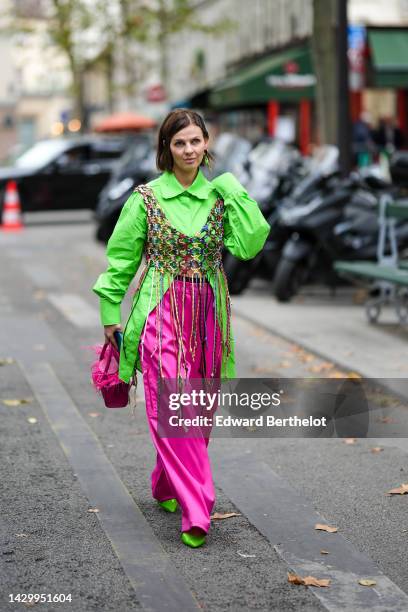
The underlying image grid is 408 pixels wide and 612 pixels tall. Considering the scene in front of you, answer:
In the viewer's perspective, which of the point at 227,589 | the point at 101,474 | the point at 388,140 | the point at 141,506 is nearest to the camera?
the point at 227,589

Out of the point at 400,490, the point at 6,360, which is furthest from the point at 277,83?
A: the point at 400,490

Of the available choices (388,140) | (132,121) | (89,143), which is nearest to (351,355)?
(89,143)

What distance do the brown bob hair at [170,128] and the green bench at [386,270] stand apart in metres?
4.98

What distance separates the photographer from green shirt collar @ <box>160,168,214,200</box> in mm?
5102

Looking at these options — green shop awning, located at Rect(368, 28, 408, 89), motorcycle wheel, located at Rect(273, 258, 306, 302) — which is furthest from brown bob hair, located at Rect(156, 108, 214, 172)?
green shop awning, located at Rect(368, 28, 408, 89)

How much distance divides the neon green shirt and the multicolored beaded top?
2cm

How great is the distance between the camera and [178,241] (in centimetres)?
509

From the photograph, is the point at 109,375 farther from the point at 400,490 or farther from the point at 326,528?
the point at 400,490

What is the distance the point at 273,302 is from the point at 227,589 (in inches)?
336

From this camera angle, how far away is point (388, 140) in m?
27.5

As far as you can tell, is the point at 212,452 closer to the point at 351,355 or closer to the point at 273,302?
the point at 351,355

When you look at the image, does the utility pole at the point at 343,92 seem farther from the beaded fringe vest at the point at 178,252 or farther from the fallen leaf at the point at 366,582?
the fallen leaf at the point at 366,582

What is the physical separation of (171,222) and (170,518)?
1.25 metres

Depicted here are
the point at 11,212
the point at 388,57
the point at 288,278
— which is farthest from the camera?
the point at 388,57
